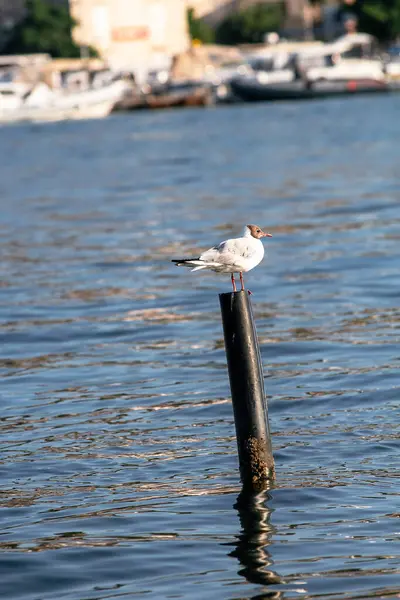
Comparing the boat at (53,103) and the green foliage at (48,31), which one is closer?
the boat at (53,103)

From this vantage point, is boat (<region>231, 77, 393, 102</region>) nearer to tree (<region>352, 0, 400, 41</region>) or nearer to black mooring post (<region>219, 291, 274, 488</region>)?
tree (<region>352, 0, 400, 41</region>)

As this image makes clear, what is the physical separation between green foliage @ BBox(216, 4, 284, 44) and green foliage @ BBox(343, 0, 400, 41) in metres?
9.00

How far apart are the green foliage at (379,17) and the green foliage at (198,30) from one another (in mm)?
15520

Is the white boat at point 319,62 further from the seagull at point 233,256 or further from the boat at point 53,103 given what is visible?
the seagull at point 233,256

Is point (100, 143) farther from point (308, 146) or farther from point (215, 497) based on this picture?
point (215, 497)

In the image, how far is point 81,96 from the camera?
10438 cm

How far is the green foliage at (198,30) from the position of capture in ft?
500

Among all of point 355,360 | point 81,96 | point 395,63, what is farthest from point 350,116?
point 355,360

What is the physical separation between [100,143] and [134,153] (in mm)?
11931

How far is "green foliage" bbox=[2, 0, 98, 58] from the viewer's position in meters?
138

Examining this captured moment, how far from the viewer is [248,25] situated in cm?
15362

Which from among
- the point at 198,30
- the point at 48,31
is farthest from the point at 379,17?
the point at 48,31

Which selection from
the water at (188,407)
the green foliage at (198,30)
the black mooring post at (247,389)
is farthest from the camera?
the green foliage at (198,30)

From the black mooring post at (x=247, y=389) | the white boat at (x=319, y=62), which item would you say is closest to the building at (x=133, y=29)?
the white boat at (x=319, y=62)
